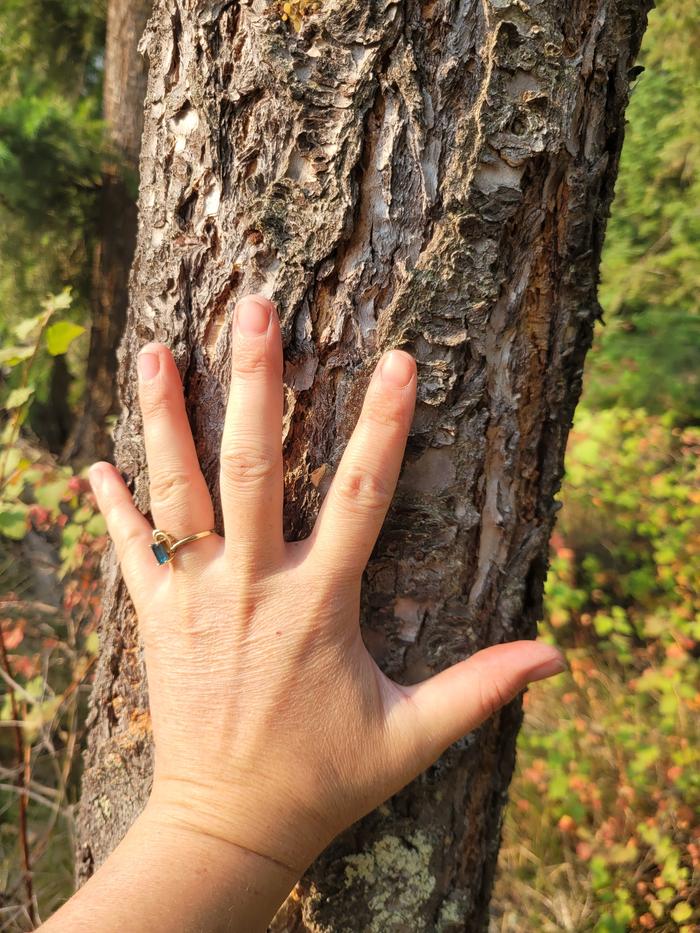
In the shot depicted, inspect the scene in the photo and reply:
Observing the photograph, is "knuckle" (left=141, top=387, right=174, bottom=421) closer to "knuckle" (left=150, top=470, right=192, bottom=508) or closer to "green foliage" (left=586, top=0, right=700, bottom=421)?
"knuckle" (left=150, top=470, right=192, bottom=508)

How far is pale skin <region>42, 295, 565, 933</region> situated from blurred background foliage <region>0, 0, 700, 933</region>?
816 millimetres

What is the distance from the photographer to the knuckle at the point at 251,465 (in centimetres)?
101

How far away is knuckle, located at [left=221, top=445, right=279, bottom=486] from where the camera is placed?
39.8 inches

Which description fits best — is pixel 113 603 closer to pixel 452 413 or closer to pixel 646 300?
pixel 452 413

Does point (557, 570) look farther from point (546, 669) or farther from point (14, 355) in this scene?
point (14, 355)

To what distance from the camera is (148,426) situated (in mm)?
1126

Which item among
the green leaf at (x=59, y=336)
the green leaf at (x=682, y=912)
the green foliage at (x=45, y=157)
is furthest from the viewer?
the green foliage at (x=45, y=157)

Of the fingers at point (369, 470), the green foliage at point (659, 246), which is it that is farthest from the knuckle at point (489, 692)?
the green foliage at point (659, 246)

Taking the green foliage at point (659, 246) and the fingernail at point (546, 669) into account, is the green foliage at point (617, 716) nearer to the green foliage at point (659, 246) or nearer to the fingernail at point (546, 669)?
the green foliage at point (659, 246)

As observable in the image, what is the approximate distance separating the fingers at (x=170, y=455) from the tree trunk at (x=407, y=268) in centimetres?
6

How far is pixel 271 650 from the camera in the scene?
3.43ft

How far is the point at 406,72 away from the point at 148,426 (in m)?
0.69

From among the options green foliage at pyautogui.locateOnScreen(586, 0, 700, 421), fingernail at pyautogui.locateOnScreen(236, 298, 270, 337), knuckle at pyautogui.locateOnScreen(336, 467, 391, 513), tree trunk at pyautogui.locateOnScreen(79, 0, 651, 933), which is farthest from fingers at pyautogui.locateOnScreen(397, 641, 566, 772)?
green foliage at pyautogui.locateOnScreen(586, 0, 700, 421)

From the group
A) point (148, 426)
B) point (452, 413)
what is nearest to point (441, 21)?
point (452, 413)
